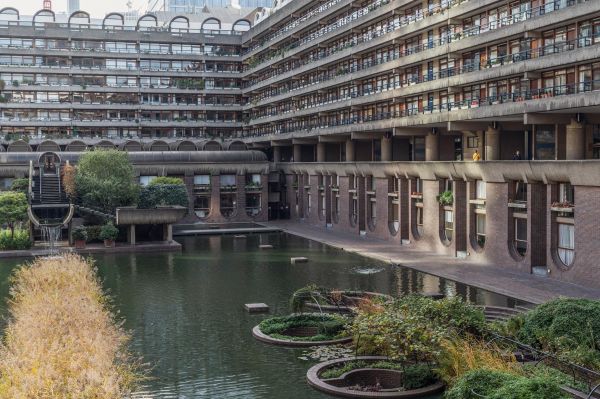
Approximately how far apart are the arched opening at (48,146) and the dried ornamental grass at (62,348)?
209 feet

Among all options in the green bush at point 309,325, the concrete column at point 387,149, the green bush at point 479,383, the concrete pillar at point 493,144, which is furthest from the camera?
the concrete column at point 387,149

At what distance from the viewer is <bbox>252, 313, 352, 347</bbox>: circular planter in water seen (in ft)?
102

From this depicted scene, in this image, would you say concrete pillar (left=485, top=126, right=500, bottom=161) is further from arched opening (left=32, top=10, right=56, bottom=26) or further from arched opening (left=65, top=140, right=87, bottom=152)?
arched opening (left=32, top=10, right=56, bottom=26)

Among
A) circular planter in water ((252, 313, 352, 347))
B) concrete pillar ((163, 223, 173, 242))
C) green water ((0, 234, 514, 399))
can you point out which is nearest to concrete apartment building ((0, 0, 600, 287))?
green water ((0, 234, 514, 399))

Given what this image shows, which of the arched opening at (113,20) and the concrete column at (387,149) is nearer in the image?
the concrete column at (387,149)

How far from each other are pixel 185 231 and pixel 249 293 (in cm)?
3576

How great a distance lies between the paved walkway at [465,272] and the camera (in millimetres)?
40656

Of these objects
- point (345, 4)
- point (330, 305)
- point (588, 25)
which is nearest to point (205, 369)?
point (330, 305)

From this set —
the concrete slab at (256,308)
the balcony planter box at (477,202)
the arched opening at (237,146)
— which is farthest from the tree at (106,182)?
the arched opening at (237,146)

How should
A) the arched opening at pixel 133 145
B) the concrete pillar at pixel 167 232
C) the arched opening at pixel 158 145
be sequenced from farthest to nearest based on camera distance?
the arched opening at pixel 133 145 < the arched opening at pixel 158 145 < the concrete pillar at pixel 167 232

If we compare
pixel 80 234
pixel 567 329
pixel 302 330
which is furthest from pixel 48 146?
pixel 567 329

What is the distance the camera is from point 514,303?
127 feet

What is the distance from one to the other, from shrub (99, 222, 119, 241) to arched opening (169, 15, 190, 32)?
173 feet

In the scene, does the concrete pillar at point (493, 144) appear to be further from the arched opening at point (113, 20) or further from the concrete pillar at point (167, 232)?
the arched opening at point (113, 20)
